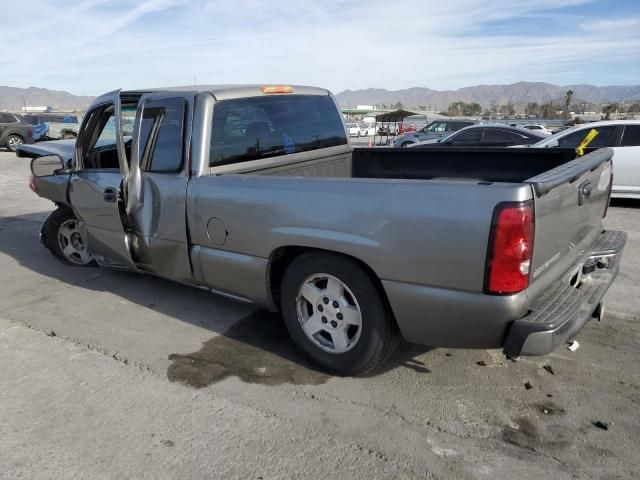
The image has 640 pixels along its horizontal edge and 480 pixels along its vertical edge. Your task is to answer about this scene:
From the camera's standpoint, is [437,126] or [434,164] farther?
[437,126]

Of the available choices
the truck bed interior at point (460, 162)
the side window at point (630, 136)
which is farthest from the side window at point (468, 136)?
the truck bed interior at point (460, 162)

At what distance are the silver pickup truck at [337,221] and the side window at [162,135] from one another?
0.6 inches

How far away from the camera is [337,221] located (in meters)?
3.01

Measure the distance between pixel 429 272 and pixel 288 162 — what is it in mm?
1957

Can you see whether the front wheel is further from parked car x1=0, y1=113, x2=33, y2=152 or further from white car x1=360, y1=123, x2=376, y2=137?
white car x1=360, y1=123, x2=376, y2=137

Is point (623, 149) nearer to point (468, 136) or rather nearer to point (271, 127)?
point (468, 136)

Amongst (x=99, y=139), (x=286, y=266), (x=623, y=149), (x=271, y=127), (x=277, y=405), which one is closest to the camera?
(x=277, y=405)

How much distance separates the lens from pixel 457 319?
275cm

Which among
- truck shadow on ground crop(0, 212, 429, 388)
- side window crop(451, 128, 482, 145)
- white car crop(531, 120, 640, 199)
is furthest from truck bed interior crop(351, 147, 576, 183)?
side window crop(451, 128, 482, 145)

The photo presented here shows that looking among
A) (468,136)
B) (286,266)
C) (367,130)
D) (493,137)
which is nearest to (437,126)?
(468,136)

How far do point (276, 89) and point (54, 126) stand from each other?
24.7 metres

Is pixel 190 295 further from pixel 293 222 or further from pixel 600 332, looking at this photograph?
pixel 600 332

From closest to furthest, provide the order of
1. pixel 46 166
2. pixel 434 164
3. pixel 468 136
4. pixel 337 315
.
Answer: pixel 337 315 < pixel 434 164 < pixel 46 166 < pixel 468 136

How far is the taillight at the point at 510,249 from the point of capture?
2465mm
